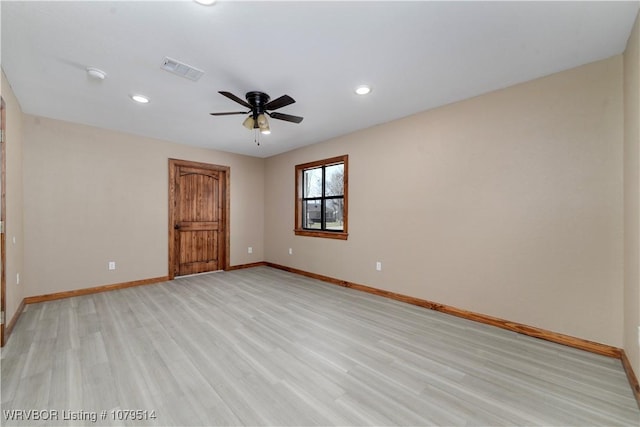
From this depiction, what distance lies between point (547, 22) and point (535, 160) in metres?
1.23

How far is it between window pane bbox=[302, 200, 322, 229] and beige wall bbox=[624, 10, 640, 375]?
380 cm

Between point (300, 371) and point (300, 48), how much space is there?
2.46 meters

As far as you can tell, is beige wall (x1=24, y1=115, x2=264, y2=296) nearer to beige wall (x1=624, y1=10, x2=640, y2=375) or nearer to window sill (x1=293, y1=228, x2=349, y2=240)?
window sill (x1=293, y1=228, x2=349, y2=240)

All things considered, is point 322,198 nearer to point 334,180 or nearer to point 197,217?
point 334,180

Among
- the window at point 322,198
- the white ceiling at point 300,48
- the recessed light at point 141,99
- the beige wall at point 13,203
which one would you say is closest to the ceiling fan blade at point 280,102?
the white ceiling at point 300,48

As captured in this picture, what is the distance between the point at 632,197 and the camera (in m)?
1.96

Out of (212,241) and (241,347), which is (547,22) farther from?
(212,241)

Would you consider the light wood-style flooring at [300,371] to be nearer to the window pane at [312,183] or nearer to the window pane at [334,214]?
the window pane at [334,214]

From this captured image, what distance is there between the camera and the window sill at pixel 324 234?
4508 millimetres

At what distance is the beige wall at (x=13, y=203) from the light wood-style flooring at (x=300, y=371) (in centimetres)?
34

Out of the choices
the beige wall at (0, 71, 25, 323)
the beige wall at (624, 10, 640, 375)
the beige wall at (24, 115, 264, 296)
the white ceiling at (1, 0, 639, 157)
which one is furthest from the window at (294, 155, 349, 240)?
the beige wall at (0, 71, 25, 323)

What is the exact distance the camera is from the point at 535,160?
8.61 ft

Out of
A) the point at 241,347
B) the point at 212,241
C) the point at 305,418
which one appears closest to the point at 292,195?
the point at 212,241

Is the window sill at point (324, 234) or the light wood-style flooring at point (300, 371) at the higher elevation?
the window sill at point (324, 234)
